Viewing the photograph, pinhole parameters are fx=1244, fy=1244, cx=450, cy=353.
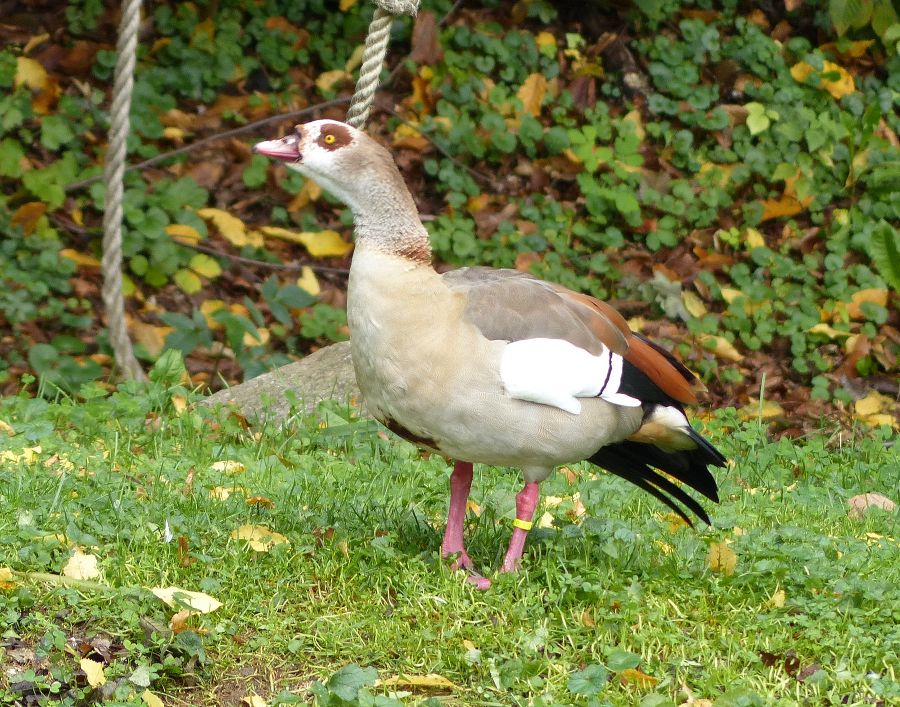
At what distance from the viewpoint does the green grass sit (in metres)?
2.97

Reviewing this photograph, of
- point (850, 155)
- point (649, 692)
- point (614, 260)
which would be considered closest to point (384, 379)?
point (649, 692)

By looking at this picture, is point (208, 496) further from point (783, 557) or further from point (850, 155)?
point (850, 155)

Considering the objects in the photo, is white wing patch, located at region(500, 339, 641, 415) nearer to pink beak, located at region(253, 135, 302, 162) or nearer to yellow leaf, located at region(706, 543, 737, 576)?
yellow leaf, located at region(706, 543, 737, 576)

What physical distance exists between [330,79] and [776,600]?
5270 millimetres

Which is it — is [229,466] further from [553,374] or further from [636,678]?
[636,678]

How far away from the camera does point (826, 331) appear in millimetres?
7164

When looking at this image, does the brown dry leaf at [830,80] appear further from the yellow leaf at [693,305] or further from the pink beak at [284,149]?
the pink beak at [284,149]

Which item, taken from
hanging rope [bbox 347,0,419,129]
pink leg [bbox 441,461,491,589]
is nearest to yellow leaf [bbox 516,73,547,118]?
hanging rope [bbox 347,0,419,129]

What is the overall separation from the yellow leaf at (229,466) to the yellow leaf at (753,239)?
430 cm

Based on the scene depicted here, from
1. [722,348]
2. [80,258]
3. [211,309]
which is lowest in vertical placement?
[211,309]

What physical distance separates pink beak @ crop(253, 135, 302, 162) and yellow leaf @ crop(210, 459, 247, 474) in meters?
1.33

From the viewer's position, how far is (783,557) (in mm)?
3510

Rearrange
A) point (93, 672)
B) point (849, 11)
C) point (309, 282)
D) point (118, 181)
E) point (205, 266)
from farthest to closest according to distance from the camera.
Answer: point (849, 11), point (309, 282), point (205, 266), point (118, 181), point (93, 672)

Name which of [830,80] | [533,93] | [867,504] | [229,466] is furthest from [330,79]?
[867,504]
